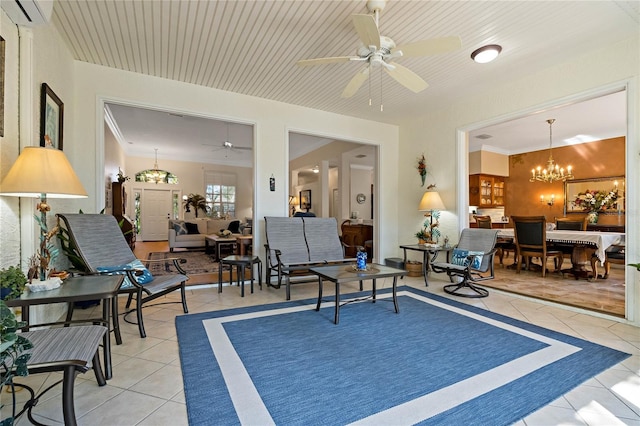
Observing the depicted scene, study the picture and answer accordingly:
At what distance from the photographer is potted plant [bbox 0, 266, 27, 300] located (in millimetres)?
1577

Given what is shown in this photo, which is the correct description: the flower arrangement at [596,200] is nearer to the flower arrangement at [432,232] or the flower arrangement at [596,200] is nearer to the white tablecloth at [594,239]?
the white tablecloth at [594,239]

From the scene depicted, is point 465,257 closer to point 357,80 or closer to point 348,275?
point 348,275

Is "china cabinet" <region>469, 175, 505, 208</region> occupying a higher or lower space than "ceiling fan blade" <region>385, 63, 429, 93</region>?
lower

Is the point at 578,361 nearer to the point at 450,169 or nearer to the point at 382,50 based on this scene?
the point at 382,50

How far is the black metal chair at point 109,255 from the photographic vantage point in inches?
103

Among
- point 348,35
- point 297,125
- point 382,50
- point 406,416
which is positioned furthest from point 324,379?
point 297,125

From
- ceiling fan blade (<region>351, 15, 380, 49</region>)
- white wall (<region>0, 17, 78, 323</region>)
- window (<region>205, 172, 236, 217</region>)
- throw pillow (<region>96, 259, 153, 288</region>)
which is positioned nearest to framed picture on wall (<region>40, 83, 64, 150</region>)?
white wall (<region>0, 17, 78, 323</region>)

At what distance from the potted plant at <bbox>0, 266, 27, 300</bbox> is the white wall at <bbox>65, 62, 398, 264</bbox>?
221 cm

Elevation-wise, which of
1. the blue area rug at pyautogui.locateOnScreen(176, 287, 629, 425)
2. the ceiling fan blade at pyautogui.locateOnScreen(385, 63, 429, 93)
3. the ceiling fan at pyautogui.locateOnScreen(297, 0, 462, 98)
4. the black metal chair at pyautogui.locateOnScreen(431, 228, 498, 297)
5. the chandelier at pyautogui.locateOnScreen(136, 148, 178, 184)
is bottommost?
the blue area rug at pyautogui.locateOnScreen(176, 287, 629, 425)

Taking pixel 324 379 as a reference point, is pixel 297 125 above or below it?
above

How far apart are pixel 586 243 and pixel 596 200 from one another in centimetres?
299

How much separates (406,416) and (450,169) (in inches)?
162

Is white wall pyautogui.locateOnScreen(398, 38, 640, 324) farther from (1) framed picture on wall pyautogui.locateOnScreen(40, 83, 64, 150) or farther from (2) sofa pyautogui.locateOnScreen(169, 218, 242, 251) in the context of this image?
(2) sofa pyautogui.locateOnScreen(169, 218, 242, 251)

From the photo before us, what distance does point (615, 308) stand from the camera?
10.7 ft
